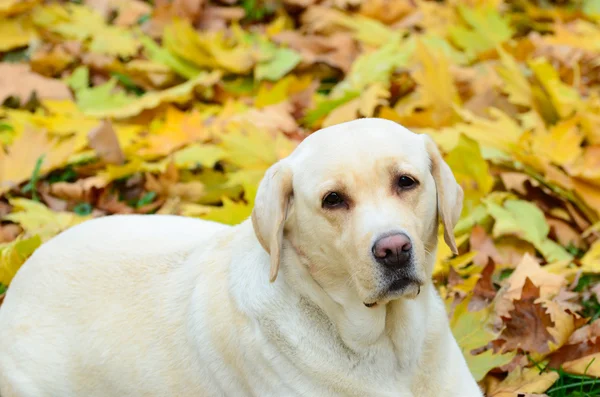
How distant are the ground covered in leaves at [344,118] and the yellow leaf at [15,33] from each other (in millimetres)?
16

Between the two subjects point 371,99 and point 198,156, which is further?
point 371,99

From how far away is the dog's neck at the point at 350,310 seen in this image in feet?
8.71

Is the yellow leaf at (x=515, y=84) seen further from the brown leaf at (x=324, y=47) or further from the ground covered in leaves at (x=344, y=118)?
the brown leaf at (x=324, y=47)

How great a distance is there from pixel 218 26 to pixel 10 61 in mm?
1673

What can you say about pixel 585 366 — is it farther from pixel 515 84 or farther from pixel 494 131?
pixel 515 84

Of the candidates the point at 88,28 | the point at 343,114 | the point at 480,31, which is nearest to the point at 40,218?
the point at 343,114

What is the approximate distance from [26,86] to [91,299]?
10.5 feet

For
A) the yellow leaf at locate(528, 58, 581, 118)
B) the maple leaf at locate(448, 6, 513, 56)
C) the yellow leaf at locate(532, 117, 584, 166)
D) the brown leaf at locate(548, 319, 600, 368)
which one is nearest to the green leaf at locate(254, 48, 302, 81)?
the maple leaf at locate(448, 6, 513, 56)

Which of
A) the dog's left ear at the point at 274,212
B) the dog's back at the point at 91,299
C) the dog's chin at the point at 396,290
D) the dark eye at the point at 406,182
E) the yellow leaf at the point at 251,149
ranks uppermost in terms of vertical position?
the dark eye at the point at 406,182

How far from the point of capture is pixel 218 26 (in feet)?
22.8

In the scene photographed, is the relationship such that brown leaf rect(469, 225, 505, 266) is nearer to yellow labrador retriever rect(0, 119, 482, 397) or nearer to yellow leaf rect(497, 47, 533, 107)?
yellow labrador retriever rect(0, 119, 482, 397)

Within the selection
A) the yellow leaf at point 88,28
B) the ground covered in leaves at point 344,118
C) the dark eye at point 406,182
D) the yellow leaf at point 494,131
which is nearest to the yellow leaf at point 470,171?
the ground covered in leaves at point 344,118

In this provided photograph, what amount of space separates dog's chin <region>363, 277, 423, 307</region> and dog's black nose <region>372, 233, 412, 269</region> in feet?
0.26

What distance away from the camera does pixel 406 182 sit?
2580 millimetres
